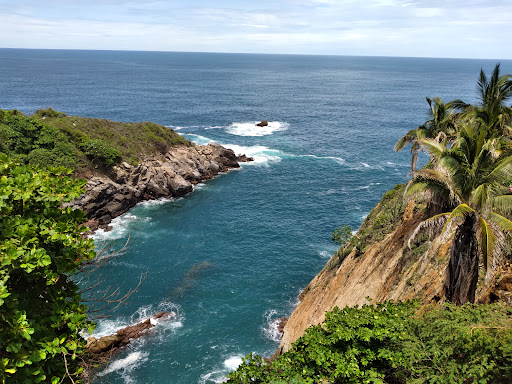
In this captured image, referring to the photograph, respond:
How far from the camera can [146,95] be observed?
6137 inches

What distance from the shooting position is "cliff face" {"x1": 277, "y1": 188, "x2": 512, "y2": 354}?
17.5 m

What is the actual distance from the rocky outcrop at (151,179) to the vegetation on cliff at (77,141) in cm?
291

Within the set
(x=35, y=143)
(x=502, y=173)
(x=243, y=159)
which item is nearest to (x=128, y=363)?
(x=502, y=173)

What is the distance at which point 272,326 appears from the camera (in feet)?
111

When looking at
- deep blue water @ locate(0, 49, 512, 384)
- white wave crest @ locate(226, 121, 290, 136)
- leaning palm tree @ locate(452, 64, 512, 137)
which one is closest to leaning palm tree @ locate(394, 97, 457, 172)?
leaning palm tree @ locate(452, 64, 512, 137)

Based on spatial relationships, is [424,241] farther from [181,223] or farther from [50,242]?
[181,223]

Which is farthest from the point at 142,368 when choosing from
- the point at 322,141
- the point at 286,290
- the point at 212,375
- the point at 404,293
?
the point at 322,141

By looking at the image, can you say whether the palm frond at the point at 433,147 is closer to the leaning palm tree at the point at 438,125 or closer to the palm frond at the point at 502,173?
the palm frond at the point at 502,173

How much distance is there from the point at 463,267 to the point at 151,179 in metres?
55.7

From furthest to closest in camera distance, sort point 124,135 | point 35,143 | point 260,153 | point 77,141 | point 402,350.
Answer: point 260,153, point 124,135, point 77,141, point 35,143, point 402,350

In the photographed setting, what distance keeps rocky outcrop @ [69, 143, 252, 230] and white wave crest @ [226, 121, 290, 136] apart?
74.8 feet

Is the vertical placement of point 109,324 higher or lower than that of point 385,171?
lower

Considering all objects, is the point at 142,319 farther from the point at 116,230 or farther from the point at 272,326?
the point at 116,230

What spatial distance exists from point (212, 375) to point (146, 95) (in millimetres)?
147081
